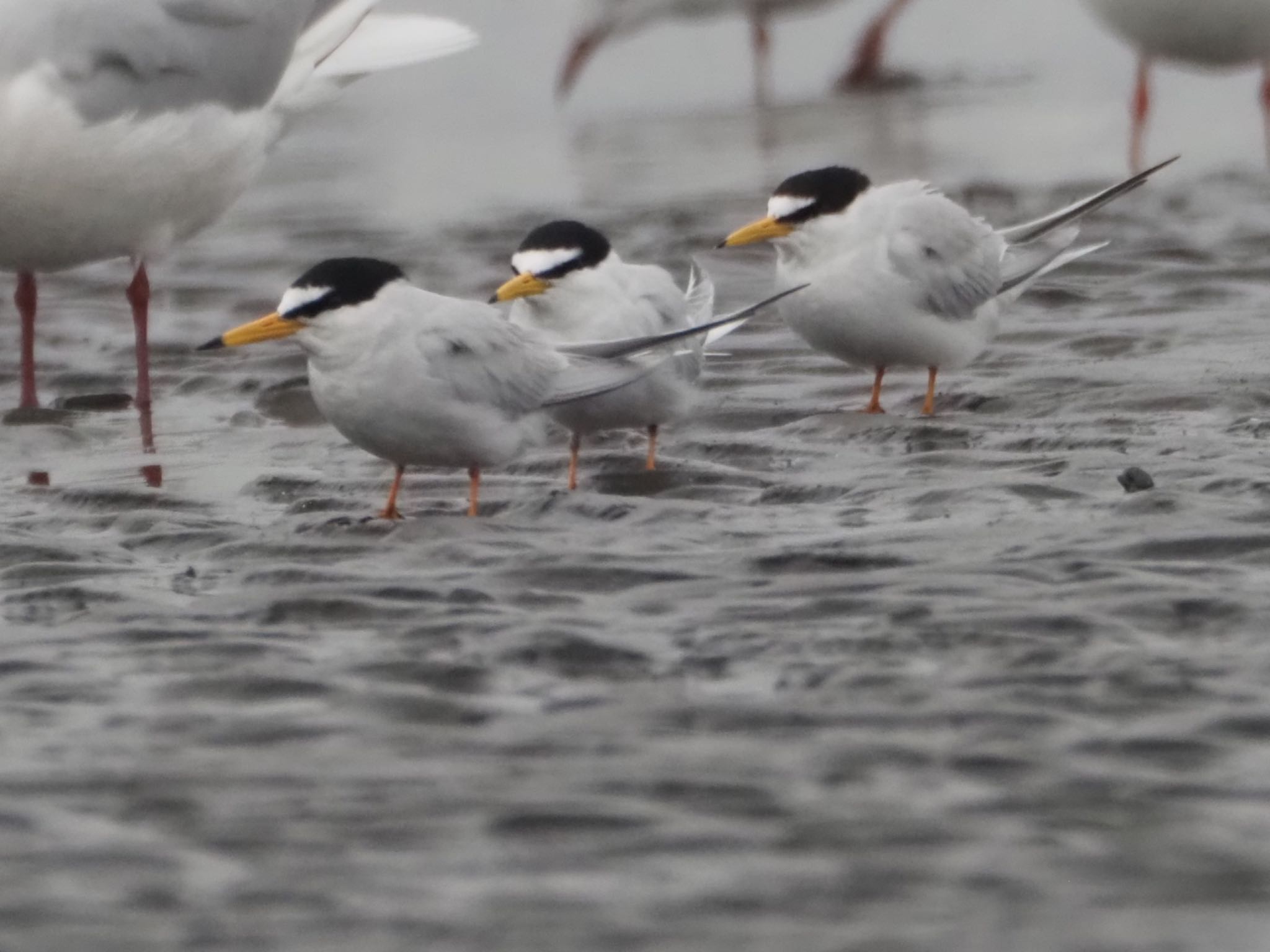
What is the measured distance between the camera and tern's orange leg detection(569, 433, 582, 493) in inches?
260

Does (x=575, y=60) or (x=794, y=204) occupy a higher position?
(x=575, y=60)

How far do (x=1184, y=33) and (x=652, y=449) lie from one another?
19.7 ft

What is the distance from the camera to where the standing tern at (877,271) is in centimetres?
715

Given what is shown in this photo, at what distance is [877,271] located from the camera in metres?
7.19

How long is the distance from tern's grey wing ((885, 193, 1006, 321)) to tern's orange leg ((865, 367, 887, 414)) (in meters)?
0.26

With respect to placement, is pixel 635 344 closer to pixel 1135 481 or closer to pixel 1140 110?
pixel 1135 481

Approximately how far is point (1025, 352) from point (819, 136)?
5230mm

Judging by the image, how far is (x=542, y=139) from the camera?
531 inches

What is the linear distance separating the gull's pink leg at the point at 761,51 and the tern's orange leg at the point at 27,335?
22.5 feet

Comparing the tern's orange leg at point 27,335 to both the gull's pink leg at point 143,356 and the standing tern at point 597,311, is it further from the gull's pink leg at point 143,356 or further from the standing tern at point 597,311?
the standing tern at point 597,311

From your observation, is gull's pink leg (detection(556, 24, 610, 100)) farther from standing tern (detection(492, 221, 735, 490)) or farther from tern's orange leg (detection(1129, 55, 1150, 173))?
standing tern (detection(492, 221, 735, 490))

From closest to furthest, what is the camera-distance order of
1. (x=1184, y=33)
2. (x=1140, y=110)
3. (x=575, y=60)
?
(x=1184, y=33), (x=1140, y=110), (x=575, y=60)

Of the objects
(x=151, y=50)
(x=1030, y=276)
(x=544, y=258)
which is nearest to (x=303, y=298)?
(x=544, y=258)

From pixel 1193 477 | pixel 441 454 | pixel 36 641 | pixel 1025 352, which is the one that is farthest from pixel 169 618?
pixel 1025 352
